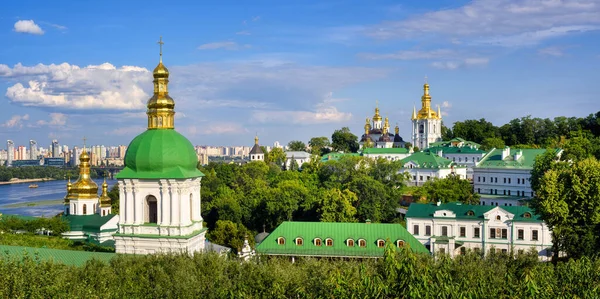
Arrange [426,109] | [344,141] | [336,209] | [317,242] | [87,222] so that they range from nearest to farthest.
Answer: [317,242] → [87,222] → [336,209] → [426,109] → [344,141]

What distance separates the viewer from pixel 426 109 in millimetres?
98688

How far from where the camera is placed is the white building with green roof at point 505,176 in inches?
2201

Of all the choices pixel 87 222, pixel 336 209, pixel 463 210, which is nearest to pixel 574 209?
pixel 463 210

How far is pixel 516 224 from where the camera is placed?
32.5m

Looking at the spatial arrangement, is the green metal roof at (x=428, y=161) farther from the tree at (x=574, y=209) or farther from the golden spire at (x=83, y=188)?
the golden spire at (x=83, y=188)

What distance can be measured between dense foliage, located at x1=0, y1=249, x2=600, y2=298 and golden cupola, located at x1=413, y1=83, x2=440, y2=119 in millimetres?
83035

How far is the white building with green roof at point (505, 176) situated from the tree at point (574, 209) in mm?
29189

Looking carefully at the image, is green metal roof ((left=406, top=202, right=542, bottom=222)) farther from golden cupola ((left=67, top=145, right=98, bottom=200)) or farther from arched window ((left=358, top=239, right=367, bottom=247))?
golden cupola ((left=67, top=145, right=98, bottom=200))

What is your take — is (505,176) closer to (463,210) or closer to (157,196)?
(463,210)

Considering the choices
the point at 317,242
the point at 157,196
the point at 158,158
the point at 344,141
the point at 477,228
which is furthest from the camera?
the point at 344,141

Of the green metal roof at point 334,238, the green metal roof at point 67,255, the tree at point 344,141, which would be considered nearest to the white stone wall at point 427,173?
the tree at point 344,141

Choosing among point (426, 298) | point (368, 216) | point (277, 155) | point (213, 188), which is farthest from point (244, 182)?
point (426, 298)

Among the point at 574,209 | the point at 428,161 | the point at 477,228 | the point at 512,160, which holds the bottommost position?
the point at 477,228

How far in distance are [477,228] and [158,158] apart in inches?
837
